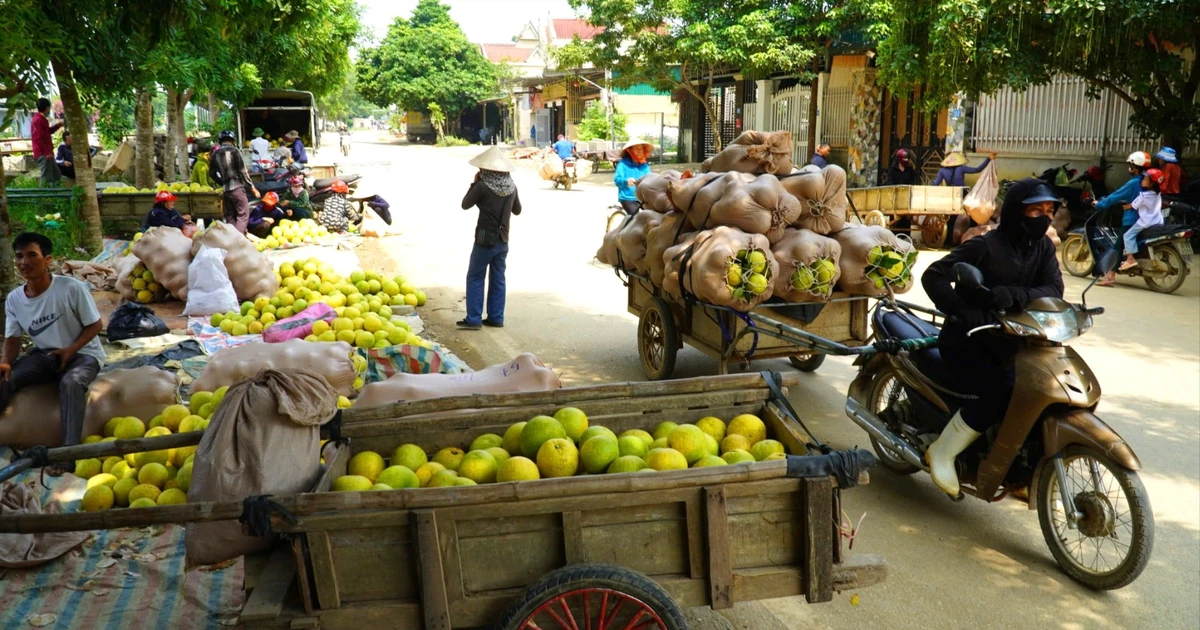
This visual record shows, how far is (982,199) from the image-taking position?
1376 cm

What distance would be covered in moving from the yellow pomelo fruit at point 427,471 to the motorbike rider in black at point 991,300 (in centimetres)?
251

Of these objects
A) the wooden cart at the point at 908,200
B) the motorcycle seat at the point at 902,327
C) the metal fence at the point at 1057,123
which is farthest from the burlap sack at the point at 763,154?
the metal fence at the point at 1057,123

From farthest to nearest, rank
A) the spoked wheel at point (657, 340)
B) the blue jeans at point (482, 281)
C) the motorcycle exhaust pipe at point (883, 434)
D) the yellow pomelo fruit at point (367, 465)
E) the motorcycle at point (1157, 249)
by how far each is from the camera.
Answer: the motorcycle at point (1157, 249), the blue jeans at point (482, 281), the spoked wheel at point (657, 340), the motorcycle exhaust pipe at point (883, 434), the yellow pomelo fruit at point (367, 465)

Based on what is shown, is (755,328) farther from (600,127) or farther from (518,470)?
(600,127)

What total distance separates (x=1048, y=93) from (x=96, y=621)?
707 inches

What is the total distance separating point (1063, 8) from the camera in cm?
1243

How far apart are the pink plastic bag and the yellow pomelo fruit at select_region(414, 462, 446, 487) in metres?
4.00

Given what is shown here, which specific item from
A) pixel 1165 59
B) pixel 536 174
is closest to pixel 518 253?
pixel 1165 59

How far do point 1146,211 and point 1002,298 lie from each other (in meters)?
8.77

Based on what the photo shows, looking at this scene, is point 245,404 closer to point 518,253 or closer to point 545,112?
point 518,253

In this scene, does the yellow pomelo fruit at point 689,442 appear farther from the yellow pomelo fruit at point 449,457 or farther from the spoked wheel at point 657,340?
the spoked wheel at point 657,340

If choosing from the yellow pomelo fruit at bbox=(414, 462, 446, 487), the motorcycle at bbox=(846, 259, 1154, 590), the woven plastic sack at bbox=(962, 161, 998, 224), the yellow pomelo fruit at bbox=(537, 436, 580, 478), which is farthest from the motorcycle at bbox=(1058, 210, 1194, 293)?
the yellow pomelo fruit at bbox=(414, 462, 446, 487)

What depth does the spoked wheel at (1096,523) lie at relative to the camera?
386cm

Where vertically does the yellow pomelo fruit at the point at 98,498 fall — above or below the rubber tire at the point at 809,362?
above
